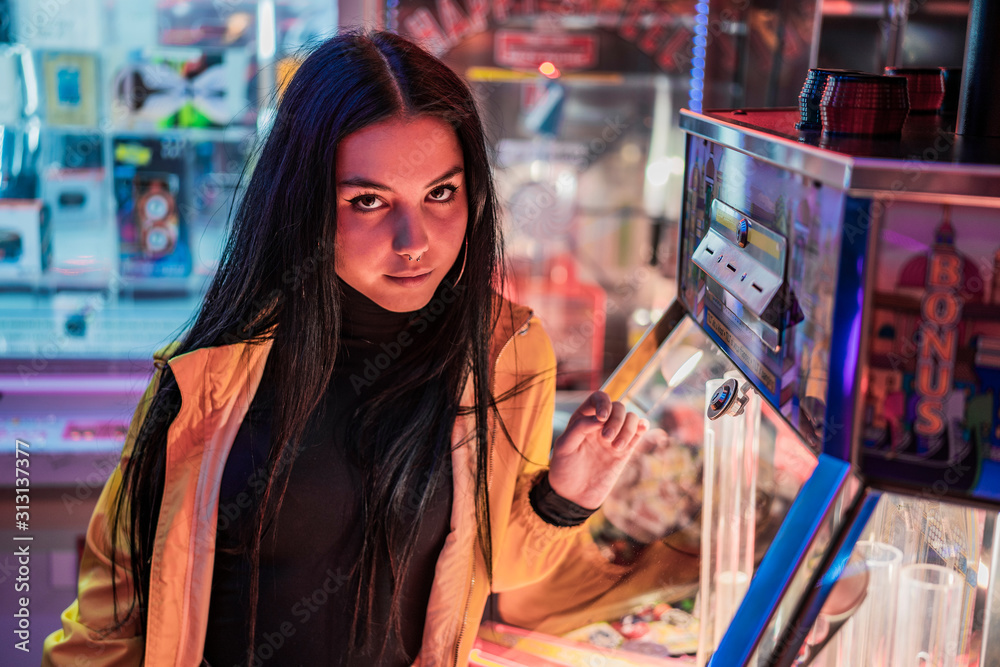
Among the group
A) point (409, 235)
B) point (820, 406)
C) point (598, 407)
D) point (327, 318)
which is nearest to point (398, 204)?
point (409, 235)

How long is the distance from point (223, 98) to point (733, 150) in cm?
264

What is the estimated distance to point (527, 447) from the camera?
52.8 inches

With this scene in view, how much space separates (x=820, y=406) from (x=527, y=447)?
26.9 inches

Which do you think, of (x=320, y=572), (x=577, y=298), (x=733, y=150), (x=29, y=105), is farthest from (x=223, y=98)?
(x=733, y=150)

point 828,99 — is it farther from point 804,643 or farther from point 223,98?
point 223,98

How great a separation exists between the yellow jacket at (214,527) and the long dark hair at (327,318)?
3 cm

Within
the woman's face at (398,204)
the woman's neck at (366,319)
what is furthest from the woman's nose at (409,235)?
the woman's neck at (366,319)

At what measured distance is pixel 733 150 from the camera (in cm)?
92

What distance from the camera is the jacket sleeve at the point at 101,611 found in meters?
1.21

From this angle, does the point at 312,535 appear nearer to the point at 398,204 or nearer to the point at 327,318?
the point at 327,318

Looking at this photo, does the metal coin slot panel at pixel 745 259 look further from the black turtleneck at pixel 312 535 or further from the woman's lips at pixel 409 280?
the black turtleneck at pixel 312 535

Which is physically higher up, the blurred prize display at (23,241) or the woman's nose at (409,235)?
the woman's nose at (409,235)

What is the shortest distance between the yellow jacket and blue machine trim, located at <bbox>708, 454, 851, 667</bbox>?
0.55m

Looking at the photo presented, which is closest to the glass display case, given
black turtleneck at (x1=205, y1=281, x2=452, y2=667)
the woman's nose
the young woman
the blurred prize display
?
the young woman
